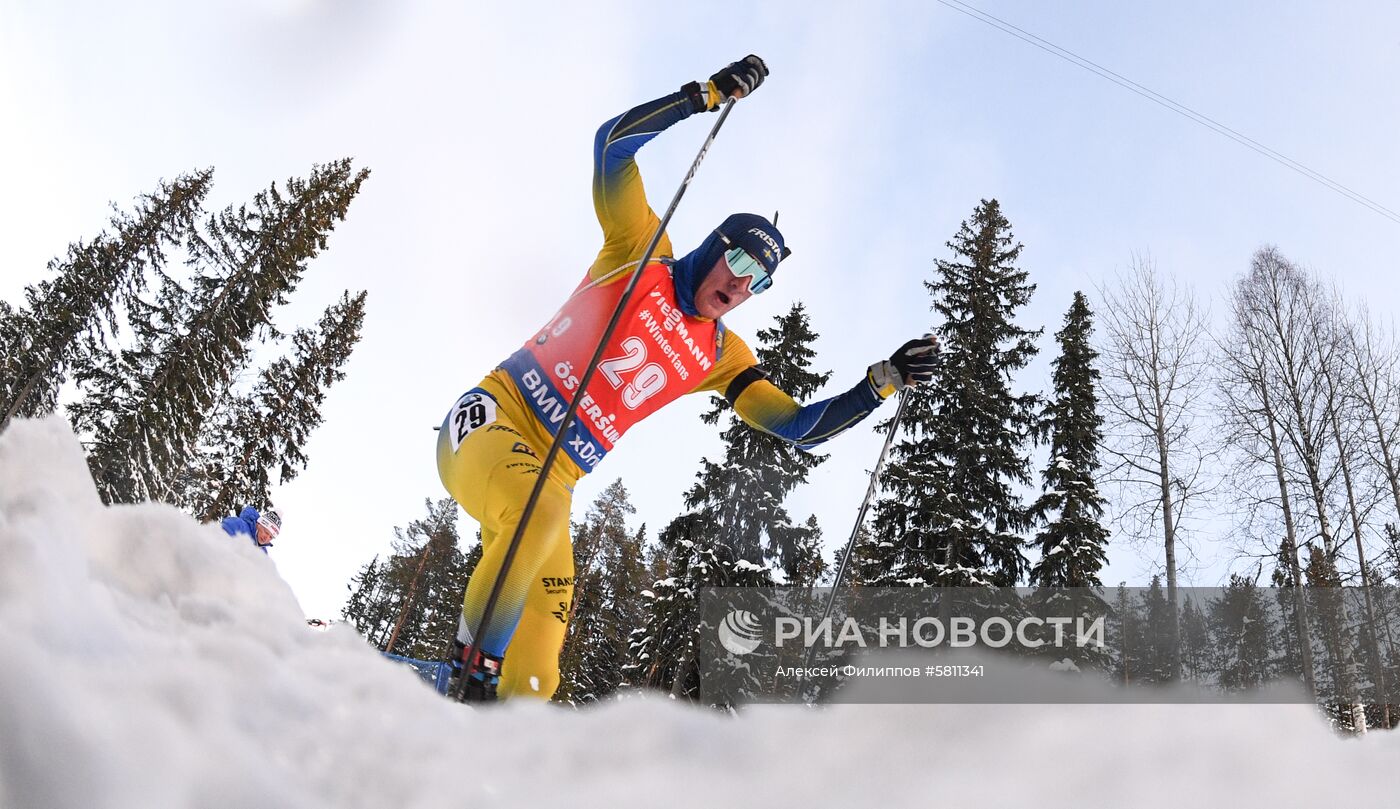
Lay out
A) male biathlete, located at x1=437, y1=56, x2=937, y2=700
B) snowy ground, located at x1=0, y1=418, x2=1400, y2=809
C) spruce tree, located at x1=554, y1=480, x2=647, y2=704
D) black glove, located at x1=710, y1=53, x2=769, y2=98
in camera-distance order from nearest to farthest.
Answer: snowy ground, located at x1=0, y1=418, x2=1400, y2=809 → male biathlete, located at x1=437, y1=56, x2=937, y2=700 → black glove, located at x1=710, y1=53, x2=769, y2=98 → spruce tree, located at x1=554, y1=480, x2=647, y2=704

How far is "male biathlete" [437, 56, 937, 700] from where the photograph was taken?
2.83 m

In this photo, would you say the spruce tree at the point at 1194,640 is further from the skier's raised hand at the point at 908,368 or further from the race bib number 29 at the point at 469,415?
the race bib number 29 at the point at 469,415

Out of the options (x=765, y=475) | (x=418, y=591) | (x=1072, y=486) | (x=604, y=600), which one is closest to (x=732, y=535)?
(x=765, y=475)

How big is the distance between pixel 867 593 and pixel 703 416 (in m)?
4.54

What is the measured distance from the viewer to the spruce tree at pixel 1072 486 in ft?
51.2

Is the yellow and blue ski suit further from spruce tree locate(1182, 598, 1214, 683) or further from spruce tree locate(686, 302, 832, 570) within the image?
spruce tree locate(1182, 598, 1214, 683)

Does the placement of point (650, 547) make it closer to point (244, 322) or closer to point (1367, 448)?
point (244, 322)

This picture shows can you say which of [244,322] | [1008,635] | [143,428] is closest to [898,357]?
[1008,635]

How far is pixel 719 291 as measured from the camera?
11.7ft

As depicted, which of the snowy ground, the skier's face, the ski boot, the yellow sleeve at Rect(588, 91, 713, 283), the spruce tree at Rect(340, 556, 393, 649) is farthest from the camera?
the spruce tree at Rect(340, 556, 393, 649)

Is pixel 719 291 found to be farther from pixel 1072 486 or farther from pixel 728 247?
pixel 1072 486

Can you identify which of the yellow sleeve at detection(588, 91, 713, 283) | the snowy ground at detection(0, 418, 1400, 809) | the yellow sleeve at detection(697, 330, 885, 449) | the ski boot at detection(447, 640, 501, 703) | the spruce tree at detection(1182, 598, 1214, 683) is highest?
the spruce tree at detection(1182, 598, 1214, 683)

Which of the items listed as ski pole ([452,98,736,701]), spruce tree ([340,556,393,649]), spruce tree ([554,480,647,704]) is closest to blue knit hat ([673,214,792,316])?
ski pole ([452,98,736,701])

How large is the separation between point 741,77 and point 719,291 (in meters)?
1.00
